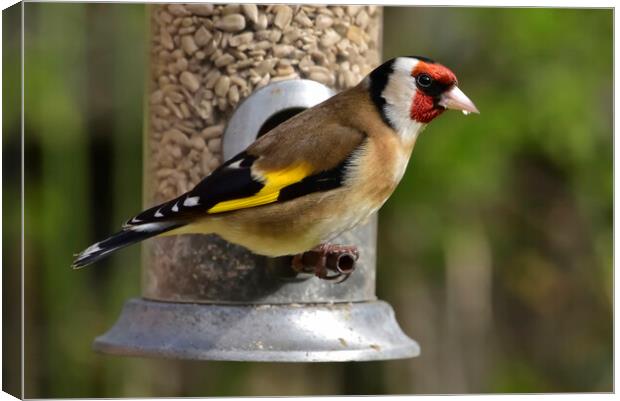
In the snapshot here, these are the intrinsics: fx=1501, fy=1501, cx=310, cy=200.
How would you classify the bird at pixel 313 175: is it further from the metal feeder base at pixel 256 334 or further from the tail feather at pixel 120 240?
the metal feeder base at pixel 256 334

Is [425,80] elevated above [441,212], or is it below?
above

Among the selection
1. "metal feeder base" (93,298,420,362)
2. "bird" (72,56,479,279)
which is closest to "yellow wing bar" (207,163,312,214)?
"bird" (72,56,479,279)

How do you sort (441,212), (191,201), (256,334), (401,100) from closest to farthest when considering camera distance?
(191,201)
(401,100)
(256,334)
(441,212)

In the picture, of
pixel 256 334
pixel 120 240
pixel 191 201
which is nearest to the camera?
pixel 120 240

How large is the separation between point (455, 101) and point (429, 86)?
0.13 m

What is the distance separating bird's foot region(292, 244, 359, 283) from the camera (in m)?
5.87

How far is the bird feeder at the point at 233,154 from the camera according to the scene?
6.08m

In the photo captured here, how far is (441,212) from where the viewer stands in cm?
903

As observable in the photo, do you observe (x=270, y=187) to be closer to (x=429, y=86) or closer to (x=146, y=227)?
(x=146, y=227)

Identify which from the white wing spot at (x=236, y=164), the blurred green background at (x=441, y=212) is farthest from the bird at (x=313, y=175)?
the blurred green background at (x=441, y=212)

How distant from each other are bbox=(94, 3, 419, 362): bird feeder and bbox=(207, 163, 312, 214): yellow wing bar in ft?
1.69

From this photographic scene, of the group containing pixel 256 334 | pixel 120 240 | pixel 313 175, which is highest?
pixel 313 175

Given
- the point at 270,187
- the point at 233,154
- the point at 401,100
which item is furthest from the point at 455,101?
the point at 233,154

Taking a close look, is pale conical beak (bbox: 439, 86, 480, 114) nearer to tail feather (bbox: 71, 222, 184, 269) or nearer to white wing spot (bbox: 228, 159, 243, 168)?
white wing spot (bbox: 228, 159, 243, 168)
